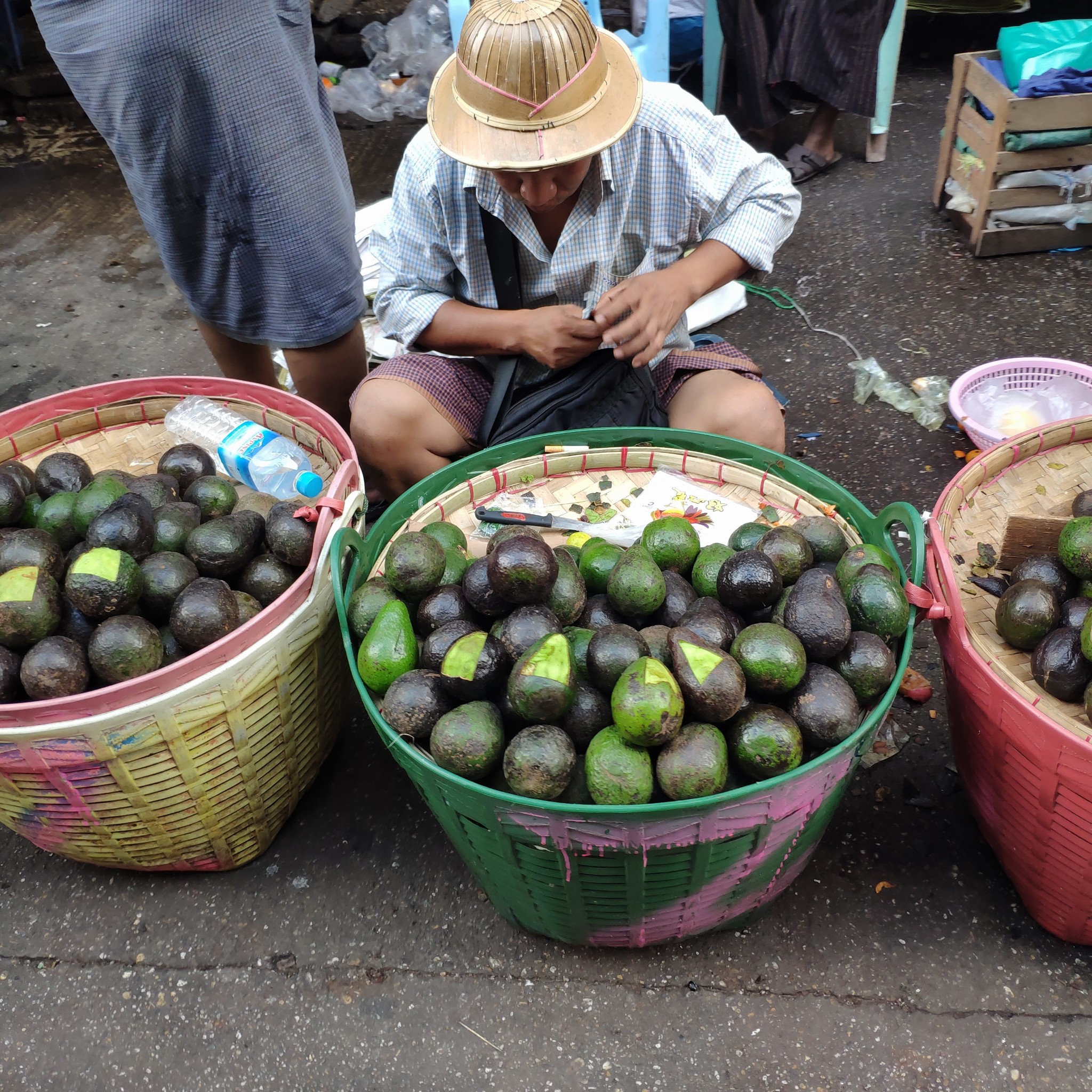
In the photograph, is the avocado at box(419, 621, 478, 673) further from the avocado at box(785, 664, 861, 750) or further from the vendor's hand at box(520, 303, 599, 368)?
the vendor's hand at box(520, 303, 599, 368)

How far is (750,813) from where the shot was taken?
1443 mm

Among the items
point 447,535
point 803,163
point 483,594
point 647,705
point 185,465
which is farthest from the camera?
point 803,163

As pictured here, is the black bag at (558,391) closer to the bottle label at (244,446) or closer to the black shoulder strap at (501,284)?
the black shoulder strap at (501,284)

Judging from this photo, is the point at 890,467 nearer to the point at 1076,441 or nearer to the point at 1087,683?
the point at 1076,441

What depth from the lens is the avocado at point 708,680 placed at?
4.83ft

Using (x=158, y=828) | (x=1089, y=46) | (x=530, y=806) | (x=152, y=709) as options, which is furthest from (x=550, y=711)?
(x=1089, y=46)

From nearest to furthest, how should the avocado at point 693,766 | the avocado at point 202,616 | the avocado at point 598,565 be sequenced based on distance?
1. the avocado at point 693,766
2. the avocado at point 202,616
3. the avocado at point 598,565

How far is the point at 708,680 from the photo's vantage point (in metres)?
1.47

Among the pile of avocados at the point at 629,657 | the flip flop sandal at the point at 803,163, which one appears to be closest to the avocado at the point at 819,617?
the pile of avocados at the point at 629,657

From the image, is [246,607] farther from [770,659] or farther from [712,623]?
[770,659]

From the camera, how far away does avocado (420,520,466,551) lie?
195cm

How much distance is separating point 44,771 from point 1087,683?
1.94 meters

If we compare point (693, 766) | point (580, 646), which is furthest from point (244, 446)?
point (693, 766)

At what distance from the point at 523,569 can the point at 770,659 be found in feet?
1.52
